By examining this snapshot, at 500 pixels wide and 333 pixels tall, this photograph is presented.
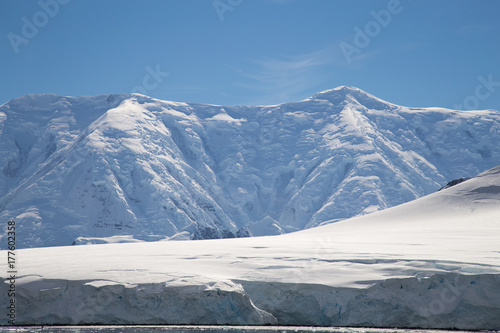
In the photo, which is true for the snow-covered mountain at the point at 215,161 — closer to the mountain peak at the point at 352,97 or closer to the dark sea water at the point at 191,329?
the mountain peak at the point at 352,97

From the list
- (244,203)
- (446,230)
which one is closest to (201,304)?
(446,230)

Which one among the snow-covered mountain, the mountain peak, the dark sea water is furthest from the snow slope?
the mountain peak

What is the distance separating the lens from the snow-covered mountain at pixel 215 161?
10719cm

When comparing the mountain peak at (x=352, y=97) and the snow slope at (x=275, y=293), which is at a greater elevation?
the snow slope at (x=275, y=293)

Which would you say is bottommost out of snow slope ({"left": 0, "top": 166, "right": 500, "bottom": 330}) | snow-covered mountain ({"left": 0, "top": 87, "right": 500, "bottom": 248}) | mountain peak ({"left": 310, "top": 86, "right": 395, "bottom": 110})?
snow-covered mountain ({"left": 0, "top": 87, "right": 500, "bottom": 248})

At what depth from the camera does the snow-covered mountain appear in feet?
352

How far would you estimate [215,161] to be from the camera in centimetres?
14038

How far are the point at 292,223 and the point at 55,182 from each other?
4959 cm

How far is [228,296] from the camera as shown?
77.5ft

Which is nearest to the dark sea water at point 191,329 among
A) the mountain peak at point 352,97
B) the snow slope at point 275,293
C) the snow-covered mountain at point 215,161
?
the snow slope at point 275,293

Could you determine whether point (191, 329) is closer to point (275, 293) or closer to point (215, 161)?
point (275, 293)

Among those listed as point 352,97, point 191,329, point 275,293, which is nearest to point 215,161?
point 352,97

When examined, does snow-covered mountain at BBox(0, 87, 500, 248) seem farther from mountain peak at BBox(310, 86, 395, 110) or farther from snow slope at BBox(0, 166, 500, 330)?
snow slope at BBox(0, 166, 500, 330)

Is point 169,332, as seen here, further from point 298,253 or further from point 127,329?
point 298,253
